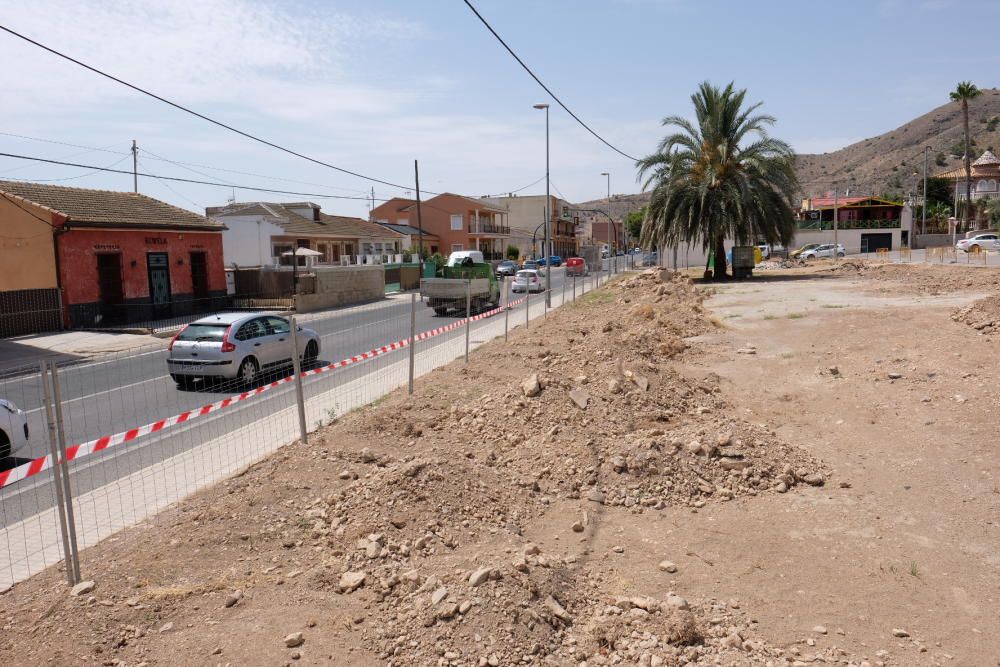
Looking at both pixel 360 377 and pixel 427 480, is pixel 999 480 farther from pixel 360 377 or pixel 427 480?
pixel 360 377

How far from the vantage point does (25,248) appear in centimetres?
2452

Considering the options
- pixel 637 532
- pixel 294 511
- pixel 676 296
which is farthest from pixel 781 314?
pixel 294 511

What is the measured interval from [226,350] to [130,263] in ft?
58.4

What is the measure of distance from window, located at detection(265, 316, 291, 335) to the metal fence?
261 mm

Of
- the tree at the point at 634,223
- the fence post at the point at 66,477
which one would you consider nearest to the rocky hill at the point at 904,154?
the tree at the point at 634,223

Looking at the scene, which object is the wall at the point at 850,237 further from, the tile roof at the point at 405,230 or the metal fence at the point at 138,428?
the metal fence at the point at 138,428

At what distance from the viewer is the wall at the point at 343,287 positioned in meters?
33.9

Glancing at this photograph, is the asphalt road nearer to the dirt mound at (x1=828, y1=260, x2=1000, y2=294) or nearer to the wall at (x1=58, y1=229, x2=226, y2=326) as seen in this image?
the wall at (x1=58, y1=229, x2=226, y2=326)

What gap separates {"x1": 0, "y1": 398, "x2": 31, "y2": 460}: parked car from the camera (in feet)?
28.2

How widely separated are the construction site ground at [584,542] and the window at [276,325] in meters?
5.96

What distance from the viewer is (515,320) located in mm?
25484

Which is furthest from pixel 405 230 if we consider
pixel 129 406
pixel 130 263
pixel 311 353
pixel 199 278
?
pixel 129 406

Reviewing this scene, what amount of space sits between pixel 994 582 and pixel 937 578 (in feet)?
1.20

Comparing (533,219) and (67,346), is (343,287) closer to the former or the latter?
(67,346)
